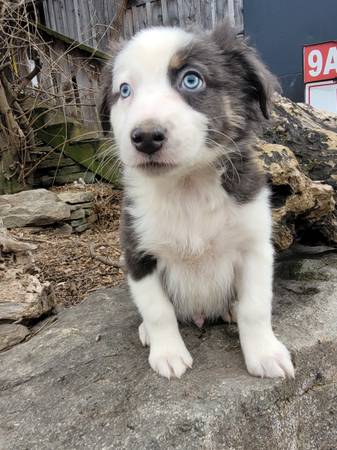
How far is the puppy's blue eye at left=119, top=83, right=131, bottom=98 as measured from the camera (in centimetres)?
215

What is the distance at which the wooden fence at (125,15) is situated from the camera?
637cm

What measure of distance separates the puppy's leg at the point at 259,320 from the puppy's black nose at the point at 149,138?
2.49 ft

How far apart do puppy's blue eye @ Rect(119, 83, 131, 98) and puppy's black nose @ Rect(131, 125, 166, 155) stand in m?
0.38

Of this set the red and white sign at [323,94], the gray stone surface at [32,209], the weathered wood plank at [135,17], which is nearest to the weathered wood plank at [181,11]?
the weathered wood plank at [135,17]

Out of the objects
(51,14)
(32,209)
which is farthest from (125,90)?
(51,14)

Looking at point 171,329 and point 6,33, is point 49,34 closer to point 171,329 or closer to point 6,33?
point 6,33

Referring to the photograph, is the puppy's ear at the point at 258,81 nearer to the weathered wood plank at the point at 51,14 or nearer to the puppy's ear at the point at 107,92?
the puppy's ear at the point at 107,92

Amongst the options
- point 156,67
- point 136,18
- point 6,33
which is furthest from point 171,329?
point 136,18

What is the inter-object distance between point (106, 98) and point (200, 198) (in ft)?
2.51

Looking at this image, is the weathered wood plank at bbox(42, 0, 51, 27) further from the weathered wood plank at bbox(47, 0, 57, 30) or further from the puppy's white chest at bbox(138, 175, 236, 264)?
the puppy's white chest at bbox(138, 175, 236, 264)

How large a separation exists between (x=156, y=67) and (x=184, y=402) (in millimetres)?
1385

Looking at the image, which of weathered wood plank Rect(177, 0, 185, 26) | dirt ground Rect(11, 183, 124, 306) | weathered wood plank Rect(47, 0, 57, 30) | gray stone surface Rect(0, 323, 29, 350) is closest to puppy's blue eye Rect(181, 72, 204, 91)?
gray stone surface Rect(0, 323, 29, 350)

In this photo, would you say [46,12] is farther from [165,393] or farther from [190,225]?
[165,393]

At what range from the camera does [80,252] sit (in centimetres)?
502
